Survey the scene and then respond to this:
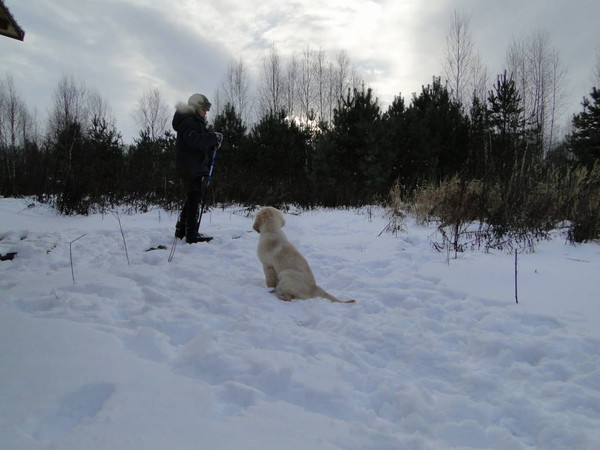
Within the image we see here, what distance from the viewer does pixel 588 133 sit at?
1797 centimetres

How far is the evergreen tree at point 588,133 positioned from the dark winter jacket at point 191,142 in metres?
19.0

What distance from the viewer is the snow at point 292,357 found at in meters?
1.40

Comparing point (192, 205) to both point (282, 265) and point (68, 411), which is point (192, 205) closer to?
point (282, 265)

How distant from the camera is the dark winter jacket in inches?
197

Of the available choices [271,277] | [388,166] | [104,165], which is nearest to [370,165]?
[388,166]

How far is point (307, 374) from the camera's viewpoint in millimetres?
1878

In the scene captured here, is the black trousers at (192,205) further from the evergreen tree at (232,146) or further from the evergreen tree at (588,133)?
the evergreen tree at (588,133)

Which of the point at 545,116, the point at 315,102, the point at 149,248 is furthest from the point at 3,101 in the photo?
the point at 545,116

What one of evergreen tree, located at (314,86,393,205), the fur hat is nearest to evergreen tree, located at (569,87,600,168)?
evergreen tree, located at (314,86,393,205)

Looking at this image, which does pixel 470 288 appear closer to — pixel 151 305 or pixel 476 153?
pixel 151 305

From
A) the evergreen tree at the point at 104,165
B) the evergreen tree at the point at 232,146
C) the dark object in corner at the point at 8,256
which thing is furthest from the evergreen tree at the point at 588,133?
the dark object in corner at the point at 8,256

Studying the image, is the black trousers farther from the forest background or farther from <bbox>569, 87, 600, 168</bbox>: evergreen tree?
<bbox>569, 87, 600, 168</bbox>: evergreen tree

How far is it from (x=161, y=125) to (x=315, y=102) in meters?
14.3

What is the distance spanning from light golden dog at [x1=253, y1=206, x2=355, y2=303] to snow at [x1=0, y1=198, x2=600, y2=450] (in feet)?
0.46
